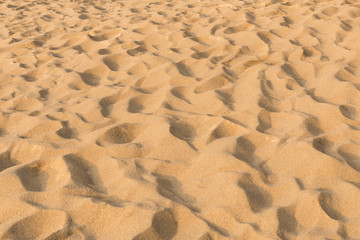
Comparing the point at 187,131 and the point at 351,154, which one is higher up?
the point at 351,154

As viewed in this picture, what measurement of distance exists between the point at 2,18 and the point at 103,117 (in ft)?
11.8

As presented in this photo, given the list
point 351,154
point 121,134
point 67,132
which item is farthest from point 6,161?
point 351,154

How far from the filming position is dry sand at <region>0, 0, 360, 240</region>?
5.98ft

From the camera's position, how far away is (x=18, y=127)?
8.77 ft

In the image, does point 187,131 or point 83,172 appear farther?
point 187,131

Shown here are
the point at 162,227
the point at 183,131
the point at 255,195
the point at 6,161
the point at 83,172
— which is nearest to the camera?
the point at 162,227

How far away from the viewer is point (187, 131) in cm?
251

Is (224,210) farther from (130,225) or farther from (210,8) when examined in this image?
(210,8)

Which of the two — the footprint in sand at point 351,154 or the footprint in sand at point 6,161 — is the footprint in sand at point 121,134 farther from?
the footprint in sand at point 351,154

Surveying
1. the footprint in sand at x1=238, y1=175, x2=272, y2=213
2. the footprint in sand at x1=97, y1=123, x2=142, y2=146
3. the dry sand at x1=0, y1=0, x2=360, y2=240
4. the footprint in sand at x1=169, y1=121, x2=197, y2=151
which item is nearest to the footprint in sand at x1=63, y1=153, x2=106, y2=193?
the dry sand at x1=0, y1=0, x2=360, y2=240

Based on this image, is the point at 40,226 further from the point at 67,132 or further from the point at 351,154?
the point at 351,154

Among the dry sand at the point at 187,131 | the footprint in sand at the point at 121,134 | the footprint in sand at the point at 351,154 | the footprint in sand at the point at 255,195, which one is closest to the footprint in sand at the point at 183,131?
the dry sand at the point at 187,131

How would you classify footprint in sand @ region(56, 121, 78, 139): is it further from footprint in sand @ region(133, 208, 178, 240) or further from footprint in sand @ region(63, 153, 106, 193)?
footprint in sand @ region(133, 208, 178, 240)

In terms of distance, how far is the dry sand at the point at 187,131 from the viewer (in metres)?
1.82
